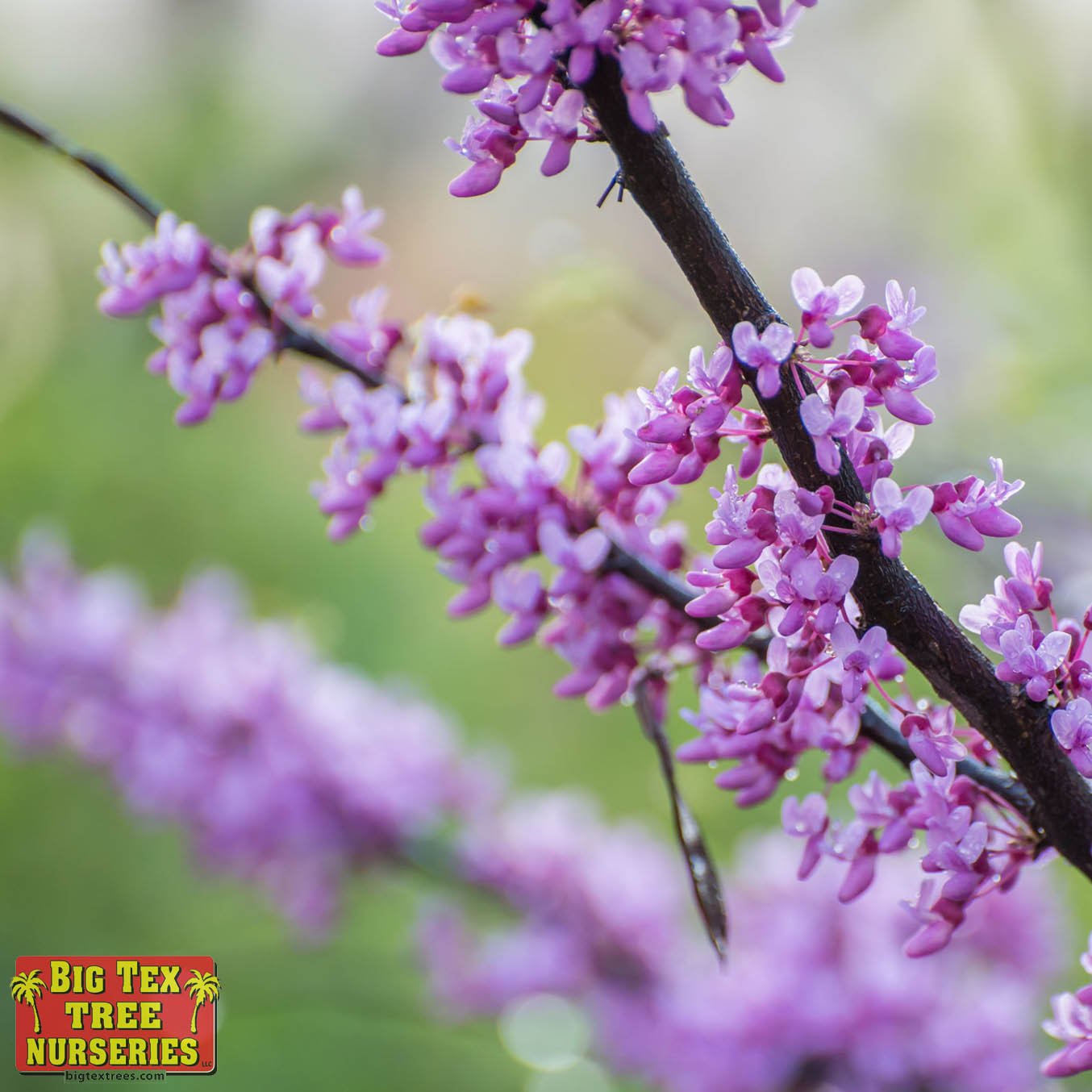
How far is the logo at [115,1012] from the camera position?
0.87 meters

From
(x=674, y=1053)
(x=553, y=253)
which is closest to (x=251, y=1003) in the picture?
(x=674, y=1053)

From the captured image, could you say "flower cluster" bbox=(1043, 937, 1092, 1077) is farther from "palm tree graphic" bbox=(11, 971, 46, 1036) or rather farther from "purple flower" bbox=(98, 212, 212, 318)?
"palm tree graphic" bbox=(11, 971, 46, 1036)

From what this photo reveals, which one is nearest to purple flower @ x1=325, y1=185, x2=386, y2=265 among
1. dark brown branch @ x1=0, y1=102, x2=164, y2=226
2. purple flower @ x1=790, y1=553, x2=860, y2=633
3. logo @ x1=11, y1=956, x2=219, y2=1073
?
dark brown branch @ x1=0, y1=102, x2=164, y2=226

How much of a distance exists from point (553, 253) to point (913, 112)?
36.0 inches

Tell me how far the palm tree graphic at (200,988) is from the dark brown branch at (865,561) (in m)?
0.72

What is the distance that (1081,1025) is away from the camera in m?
0.45

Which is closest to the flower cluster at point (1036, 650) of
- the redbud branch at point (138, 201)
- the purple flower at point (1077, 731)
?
the purple flower at point (1077, 731)

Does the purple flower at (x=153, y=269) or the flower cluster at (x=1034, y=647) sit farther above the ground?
the purple flower at (x=153, y=269)

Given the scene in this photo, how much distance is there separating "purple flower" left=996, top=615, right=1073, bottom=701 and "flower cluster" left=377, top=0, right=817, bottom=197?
0.66ft

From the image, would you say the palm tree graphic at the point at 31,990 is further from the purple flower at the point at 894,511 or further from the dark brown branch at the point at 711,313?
the purple flower at the point at 894,511

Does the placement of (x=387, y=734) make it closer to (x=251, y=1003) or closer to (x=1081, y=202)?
(x=251, y=1003)

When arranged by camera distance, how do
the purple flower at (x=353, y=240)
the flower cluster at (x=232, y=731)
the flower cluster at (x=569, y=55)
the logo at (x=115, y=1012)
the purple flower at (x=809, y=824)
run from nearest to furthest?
the flower cluster at (x=569, y=55) < the purple flower at (x=809, y=824) < the purple flower at (x=353, y=240) < the logo at (x=115, y=1012) < the flower cluster at (x=232, y=731)

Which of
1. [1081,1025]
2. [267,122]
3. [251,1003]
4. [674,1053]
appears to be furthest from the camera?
[267,122]

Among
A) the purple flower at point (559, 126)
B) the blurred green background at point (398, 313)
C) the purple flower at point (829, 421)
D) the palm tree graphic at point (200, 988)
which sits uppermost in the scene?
the blurred green background at point (398, 313)
